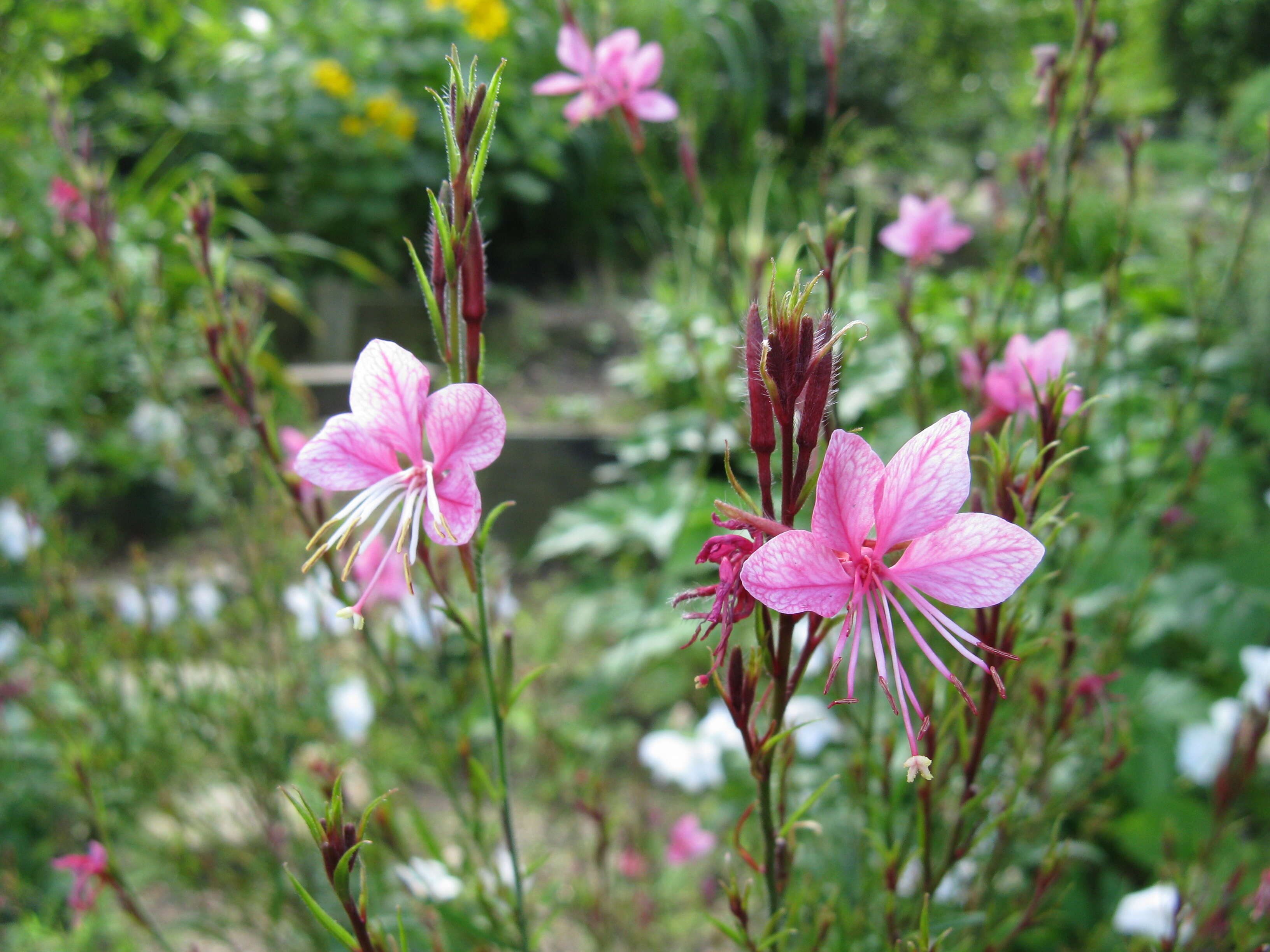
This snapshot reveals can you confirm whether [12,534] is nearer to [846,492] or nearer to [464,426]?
[464,426]

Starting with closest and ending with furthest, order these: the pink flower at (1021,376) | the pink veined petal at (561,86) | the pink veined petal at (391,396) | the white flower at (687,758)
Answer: the pink veined petal at (391,396)
the pink flower at (1021,376)
the pink veined petal at (561,86)
the white flower at (687,758)

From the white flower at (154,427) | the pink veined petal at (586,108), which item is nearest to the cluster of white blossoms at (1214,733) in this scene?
the pink veined petal at (586,108)

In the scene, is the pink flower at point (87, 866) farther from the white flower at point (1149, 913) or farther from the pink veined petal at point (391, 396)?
the white flower at point (1149, 913)

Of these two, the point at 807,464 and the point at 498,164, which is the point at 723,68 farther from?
the point at 807,464

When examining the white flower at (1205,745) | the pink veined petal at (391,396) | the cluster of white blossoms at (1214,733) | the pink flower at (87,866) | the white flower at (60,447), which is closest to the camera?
the pink veined petal at (391,396)

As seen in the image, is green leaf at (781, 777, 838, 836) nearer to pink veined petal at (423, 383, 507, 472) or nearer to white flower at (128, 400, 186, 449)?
pink veined petal at (423, 383, 507, 472)
